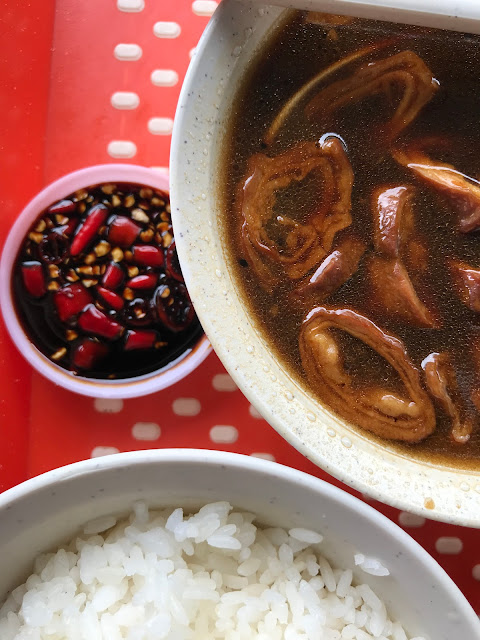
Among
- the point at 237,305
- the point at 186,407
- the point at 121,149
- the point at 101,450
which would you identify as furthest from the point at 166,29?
the point at 101,450

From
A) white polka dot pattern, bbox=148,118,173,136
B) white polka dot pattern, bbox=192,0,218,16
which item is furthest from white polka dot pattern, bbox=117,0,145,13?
white polka dot pattern, bbox=148,118,173,136

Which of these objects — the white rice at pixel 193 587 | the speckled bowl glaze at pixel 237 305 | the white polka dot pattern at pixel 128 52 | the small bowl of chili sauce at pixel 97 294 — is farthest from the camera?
the white polka dot pattern at pixel 128 52

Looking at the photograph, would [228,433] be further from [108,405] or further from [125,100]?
[125,100]

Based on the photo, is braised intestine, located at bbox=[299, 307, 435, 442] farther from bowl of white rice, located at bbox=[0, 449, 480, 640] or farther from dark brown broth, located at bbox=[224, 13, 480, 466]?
bowl of white rice, located at bbox=[0, 449, 480, 640]

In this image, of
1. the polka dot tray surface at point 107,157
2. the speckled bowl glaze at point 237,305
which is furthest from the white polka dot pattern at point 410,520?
the speckled bowl glaze at point 237,305

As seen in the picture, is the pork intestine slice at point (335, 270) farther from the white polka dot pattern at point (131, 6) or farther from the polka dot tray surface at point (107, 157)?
the white polka dot pattern at point (131, 6)

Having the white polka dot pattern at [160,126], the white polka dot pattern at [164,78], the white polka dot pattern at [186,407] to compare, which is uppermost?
the white polka dot pattern at [164,78]
